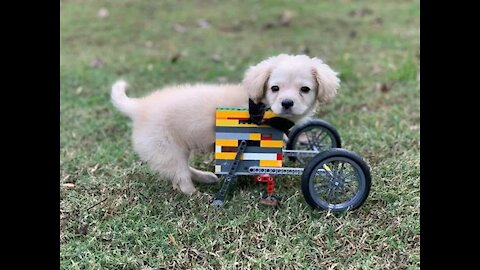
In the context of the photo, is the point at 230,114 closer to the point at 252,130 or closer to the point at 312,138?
the point at 252,130

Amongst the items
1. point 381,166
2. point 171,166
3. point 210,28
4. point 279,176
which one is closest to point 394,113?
point 381,166

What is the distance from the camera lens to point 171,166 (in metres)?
2.91

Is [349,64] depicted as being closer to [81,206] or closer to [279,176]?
[279,176]

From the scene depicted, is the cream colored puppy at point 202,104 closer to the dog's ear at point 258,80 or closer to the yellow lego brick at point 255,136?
the dog's ear at point 258,80

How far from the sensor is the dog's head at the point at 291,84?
261 cm

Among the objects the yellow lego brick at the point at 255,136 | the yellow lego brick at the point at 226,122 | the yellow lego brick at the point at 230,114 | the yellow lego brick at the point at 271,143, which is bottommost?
the yellow lego brick at the point at 271,143

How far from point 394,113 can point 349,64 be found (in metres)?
1.34

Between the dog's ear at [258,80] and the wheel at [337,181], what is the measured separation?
443 mm

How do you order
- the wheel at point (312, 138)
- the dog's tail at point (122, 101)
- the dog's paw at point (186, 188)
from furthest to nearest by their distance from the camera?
the wheel at point (312, 138)
the dog's tail at point (122, 101)
the dog's paw at point (186, 188)

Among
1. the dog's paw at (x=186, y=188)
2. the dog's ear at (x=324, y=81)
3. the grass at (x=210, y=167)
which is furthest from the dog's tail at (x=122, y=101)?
the dog's ear at (x=324, y=81)

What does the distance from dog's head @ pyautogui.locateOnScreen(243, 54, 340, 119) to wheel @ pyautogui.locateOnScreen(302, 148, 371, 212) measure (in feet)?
0.92

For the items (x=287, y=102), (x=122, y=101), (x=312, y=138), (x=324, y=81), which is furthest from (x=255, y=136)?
(x=122, y=101)

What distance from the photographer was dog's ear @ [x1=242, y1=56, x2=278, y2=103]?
2.68 metres

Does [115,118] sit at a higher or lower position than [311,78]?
lower
